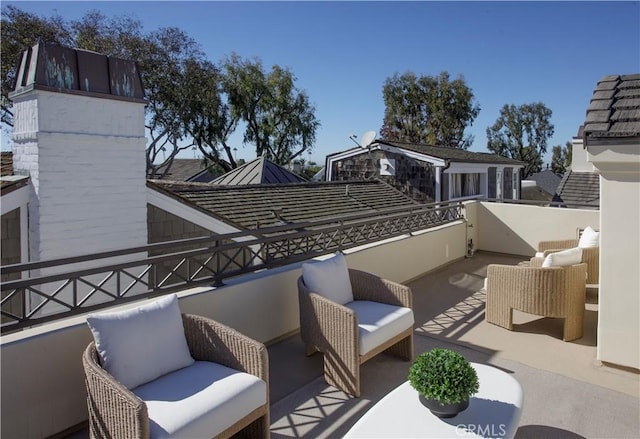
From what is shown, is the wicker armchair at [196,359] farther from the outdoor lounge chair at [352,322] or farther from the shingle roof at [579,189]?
the shingle roof at [579,189]

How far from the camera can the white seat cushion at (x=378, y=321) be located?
3.65m

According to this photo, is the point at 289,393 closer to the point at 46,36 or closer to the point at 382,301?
the point at 382,301

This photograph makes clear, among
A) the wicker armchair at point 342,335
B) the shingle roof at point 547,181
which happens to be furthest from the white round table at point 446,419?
the shingle roof at point 547,181

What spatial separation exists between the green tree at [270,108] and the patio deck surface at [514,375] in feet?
72.3

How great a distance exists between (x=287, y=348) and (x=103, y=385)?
2.29 metres

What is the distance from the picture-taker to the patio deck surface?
313 centimetres

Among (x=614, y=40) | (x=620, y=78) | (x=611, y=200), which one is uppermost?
(x=614, y=40)

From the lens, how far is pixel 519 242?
29.4 feet

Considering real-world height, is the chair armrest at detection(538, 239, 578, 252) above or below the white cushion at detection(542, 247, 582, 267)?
below

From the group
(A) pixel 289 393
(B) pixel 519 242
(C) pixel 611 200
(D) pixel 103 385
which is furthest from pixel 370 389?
(B) pixel 519 242

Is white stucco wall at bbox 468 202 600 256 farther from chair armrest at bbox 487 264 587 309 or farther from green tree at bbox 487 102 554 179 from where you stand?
green tree at bbox 487 102 554 179

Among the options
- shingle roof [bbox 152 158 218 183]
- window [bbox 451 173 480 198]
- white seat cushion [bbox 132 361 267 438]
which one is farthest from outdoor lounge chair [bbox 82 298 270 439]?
shingle roof [bbox 152 158 218 183]

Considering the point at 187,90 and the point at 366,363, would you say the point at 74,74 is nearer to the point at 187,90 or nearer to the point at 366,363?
the point at 366,363

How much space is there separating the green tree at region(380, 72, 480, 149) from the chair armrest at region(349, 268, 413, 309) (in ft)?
99.2
